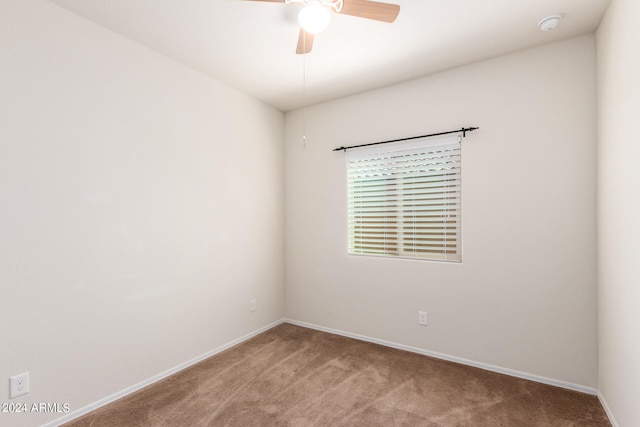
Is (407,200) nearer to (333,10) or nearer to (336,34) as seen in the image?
(336,34)

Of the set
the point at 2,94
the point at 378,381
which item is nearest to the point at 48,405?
the point at 2,94

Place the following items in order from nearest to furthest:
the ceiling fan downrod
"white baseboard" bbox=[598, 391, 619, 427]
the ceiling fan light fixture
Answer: the ceiling fan light fixture, the ceiling fan downrod, "white baseboard" bbox=[598, 391, 619, 427]

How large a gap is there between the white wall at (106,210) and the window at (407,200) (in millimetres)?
1312

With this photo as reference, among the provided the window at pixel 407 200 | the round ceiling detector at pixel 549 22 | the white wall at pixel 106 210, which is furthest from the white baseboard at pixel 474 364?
the round ceiling detector at pixel 549 22

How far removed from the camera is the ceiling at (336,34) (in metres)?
1.94

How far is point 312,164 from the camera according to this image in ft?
11.9

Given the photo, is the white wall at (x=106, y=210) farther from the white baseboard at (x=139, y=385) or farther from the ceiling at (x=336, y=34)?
the ceiling at (x=336, y=34)

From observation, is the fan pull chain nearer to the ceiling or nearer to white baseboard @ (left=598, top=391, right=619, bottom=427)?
the ceiling

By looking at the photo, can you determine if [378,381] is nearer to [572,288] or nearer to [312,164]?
[572,288]

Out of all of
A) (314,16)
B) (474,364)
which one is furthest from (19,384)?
(474,364)

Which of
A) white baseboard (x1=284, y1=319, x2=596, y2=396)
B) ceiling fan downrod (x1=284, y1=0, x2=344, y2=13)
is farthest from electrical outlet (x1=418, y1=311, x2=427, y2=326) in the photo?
ceiling fan downrod (x1=284, y1=0, x2=344, y2=13)

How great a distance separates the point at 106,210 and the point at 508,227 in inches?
122

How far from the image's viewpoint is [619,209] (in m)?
1.75

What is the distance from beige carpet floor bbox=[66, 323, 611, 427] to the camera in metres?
1.95
